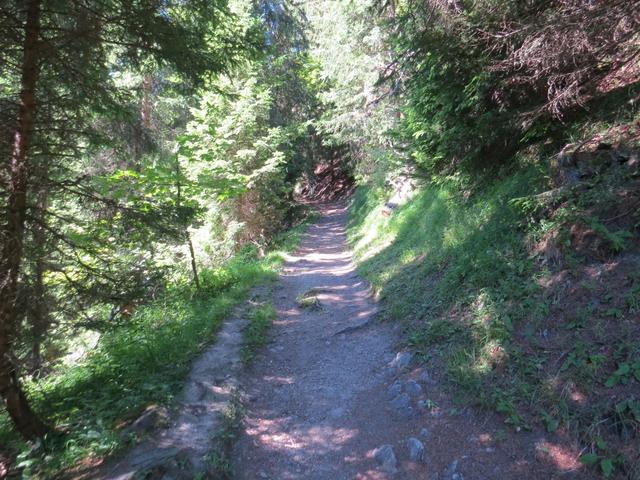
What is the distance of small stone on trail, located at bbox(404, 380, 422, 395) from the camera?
464 cm

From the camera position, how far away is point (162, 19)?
4.47m

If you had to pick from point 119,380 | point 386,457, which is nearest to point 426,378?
point 386,457

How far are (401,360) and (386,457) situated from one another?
1739mm

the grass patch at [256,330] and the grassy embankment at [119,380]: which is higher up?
the grassy embankment at [119,380]

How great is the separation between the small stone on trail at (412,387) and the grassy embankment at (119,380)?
8.01 ft

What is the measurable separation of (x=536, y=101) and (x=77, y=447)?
287 inches

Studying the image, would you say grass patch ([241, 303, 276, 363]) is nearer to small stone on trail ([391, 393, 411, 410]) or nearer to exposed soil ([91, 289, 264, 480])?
exposed soil ([91, 289, 264, 480])

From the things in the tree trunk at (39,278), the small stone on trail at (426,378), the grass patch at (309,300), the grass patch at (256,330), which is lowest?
the small stone on trail at (426,378)

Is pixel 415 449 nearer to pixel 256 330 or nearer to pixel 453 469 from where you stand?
pixel 453 469

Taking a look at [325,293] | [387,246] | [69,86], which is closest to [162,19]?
[69,86]

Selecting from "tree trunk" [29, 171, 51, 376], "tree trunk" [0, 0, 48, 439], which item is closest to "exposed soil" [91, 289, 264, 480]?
"tree trunk" [0, 0, 48, 439]

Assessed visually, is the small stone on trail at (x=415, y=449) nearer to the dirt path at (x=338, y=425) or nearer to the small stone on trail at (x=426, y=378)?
the dirt path at (x=338, y=425)

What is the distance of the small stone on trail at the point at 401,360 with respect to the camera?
17.5 ft

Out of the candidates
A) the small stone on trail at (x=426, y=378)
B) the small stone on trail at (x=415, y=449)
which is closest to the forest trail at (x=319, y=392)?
the small stone on trail at (x=415, y=449)
